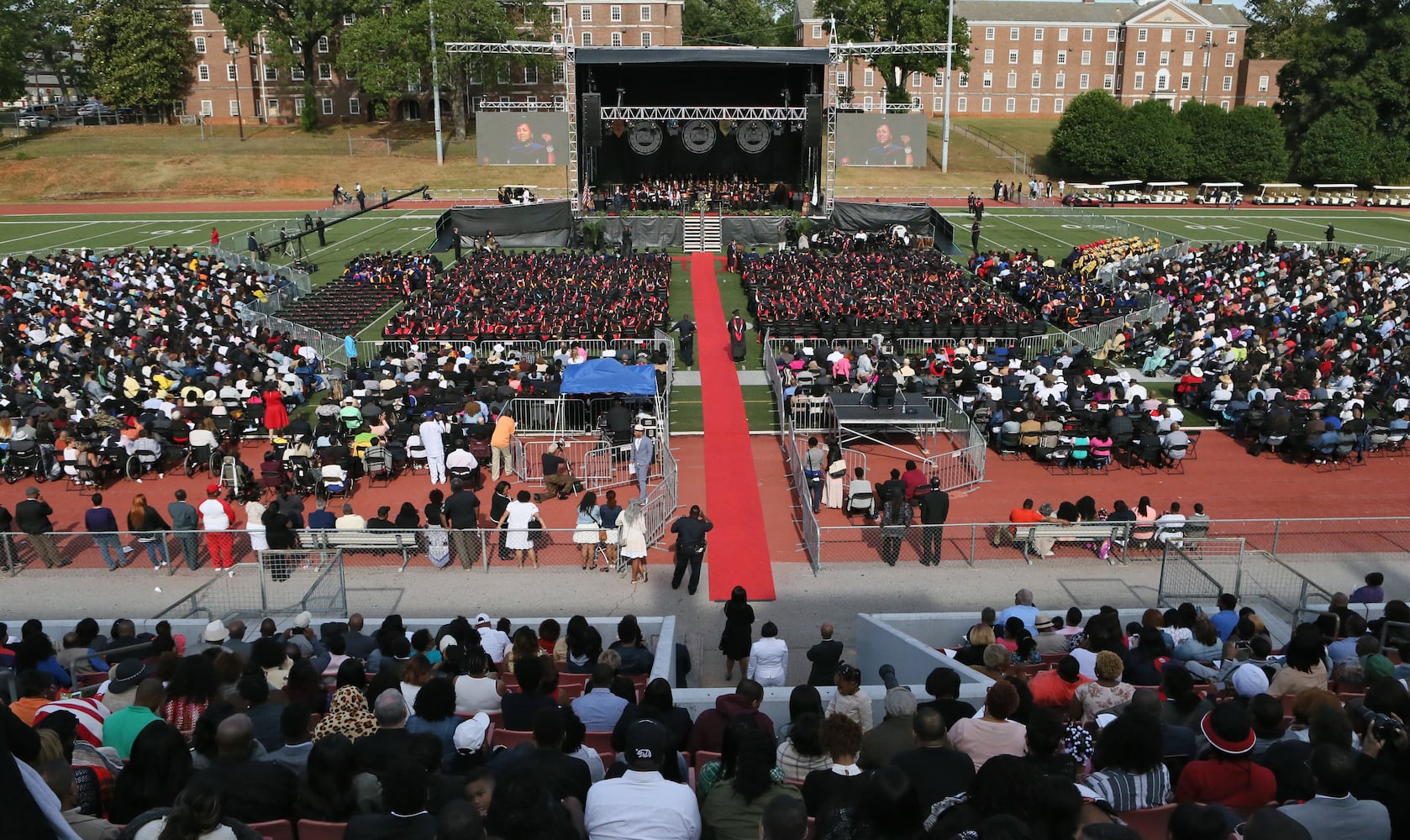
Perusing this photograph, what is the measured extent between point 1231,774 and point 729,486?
13276 millimetres

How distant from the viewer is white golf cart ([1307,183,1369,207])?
224 ft

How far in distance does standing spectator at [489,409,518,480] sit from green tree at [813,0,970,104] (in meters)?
68.3

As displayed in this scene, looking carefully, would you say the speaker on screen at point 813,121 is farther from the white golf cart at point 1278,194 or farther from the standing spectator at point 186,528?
the white golf cart at point 1278,194

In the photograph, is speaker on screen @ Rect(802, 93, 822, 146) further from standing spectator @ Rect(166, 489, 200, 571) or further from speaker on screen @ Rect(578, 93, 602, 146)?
standing spectator @ Rect(166, 489, 200, 571)

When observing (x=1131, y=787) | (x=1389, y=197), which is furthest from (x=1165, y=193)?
(x=1131, y=787)

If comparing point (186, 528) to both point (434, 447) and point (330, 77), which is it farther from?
point (330, 77)

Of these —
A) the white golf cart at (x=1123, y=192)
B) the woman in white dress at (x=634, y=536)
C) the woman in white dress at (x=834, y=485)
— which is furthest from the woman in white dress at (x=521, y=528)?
the white golf cart at (x=1123, y=192)

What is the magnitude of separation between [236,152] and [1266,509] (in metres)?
74.3

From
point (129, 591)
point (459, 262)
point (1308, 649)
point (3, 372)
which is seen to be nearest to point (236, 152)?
point (459, 262)

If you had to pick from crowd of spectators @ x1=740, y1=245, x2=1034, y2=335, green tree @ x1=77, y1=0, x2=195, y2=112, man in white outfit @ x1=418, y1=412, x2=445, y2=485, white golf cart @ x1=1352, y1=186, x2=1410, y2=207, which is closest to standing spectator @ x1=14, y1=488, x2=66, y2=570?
man in white outfit @ x1=418, y1=412, x2=445, y2=485

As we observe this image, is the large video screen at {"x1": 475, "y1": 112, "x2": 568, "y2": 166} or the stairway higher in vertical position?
the large video screen at {"x1": 475, "y1": 112, "x2": 568, "y2": 166}

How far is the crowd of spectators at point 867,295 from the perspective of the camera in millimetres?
28734

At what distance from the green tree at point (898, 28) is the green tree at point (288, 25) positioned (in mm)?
39294

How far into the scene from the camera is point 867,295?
3153 cm
